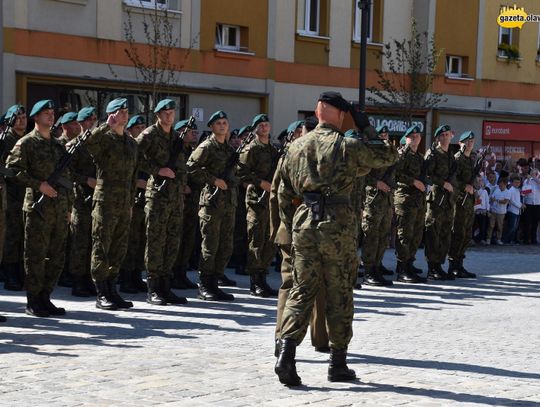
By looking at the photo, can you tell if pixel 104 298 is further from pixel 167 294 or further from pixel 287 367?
pixel 287 367

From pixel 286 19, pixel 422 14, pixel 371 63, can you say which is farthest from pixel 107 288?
pixel 422 14

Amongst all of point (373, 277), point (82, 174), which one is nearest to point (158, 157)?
point (82, 174)

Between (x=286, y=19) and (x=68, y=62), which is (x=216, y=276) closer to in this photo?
(x=68, y=62)

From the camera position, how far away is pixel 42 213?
10.6 metres

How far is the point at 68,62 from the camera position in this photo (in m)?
22.3

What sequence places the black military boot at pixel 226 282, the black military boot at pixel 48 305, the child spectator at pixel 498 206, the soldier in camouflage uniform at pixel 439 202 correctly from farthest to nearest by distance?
the child spectator at pixel 498 206 < the soldier in camouflage uniform at pixel 439 202 < the black military boot at pixel 226 282 < the black military boot at pixel 48 305

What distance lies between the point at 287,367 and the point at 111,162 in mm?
4204

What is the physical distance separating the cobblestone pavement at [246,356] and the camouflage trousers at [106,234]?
0.47 meters

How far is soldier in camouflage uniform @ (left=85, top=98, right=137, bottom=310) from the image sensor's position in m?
11.2

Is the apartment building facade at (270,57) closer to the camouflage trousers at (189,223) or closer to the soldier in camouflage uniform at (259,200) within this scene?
the camouflage trousers at (189,223)

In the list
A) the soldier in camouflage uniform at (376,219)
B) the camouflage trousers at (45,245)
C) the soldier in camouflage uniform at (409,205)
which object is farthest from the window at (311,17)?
the camouflage trousers at (45,245)

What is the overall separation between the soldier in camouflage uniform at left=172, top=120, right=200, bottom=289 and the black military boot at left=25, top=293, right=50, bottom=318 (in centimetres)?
296

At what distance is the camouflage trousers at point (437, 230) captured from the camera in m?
15.7

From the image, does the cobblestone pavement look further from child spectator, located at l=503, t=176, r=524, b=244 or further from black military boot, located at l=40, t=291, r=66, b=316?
child spectator, located at l=503, t=176, r=524, b=244
